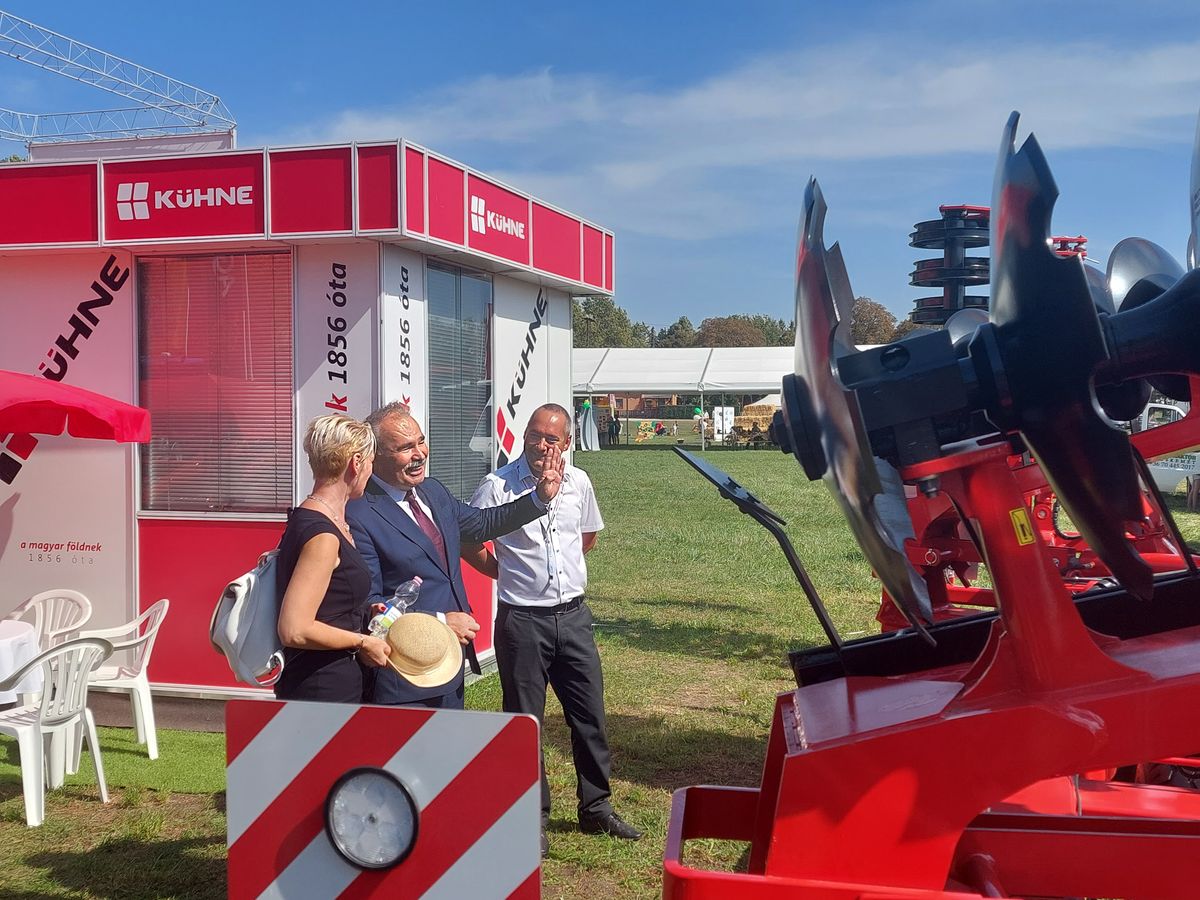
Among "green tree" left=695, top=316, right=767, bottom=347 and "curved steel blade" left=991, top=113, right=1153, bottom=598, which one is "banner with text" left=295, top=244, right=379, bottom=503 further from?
"green tree" left=695, top=316, right=767, bottom=347

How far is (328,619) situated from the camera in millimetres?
3723

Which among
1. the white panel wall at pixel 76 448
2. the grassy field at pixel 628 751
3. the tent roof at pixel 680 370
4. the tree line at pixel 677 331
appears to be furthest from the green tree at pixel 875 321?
the white panel wall at pixel 76 448

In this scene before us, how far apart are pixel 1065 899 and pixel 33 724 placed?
15.7 feet

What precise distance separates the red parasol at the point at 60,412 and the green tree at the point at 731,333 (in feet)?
298

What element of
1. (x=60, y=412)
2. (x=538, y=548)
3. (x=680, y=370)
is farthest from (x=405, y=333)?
(x=680, y=370)

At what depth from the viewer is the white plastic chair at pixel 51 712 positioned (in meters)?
5.30

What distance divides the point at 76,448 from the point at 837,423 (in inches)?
259

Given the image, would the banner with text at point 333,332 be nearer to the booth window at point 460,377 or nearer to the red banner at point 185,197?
the red banner at point 185,197

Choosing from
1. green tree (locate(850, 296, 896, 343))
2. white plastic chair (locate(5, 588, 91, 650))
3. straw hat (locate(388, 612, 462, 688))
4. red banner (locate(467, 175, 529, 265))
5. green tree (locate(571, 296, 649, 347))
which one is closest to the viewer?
straw hat (locate(388, 612, 462, 688))

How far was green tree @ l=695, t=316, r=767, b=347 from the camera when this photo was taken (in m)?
96.9

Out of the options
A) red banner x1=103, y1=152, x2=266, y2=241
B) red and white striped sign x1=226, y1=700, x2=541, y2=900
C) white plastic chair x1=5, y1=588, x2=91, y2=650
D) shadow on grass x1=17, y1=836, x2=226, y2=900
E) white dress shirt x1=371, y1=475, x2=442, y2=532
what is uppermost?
red banner x1=103, y1=152, x2=266, y2=241

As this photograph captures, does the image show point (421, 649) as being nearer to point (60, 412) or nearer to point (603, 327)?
point (60, 412)

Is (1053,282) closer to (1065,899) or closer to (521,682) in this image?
(1065,899)

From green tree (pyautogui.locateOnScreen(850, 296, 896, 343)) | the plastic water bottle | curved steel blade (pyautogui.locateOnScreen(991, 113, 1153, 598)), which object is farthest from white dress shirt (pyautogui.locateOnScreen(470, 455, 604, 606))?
green tree (pyautogui.locateOnScreen(850, 296, 896, 343))
